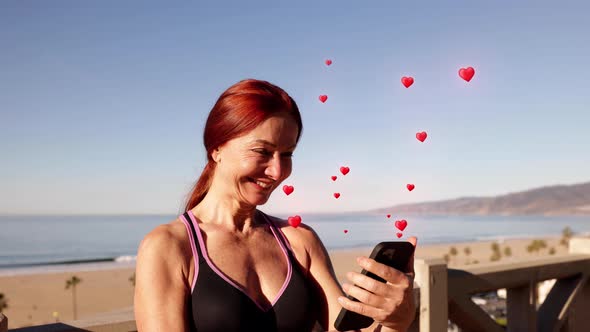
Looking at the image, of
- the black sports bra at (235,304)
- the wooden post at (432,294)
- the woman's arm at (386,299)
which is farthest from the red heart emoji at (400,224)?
the woman's arm at (386,299)

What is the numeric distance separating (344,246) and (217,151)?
48280 millimetres

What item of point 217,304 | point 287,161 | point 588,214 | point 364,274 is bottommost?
point 588,214

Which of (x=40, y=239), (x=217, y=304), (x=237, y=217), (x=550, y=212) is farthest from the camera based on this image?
(x=550, y=212)

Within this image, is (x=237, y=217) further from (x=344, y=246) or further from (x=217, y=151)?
(x=344, y=246)

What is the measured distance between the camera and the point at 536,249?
47188 millimetres

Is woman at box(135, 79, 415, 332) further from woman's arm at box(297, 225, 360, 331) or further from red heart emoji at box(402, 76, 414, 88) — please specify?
red heart emoji at box(402, 76, 414, 88)

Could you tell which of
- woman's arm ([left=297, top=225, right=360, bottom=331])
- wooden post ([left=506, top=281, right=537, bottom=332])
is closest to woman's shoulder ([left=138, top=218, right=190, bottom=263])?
woman's arm ([left=297, top=225, right=360, bottom=331])

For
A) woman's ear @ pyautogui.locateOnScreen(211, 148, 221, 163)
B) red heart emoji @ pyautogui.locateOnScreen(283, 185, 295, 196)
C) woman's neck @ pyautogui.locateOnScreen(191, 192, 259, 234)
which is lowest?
woman's neck @ pyautogui.locateOnScreen(191, 192, 259, 234)

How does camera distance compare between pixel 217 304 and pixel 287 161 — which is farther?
pixel 287 161

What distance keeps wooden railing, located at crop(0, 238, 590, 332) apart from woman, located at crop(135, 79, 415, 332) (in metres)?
0.33

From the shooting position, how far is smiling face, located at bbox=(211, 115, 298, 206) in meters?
2.21

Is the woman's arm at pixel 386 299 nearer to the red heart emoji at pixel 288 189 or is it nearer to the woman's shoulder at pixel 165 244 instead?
the woman's shoulder at pixel 165 244

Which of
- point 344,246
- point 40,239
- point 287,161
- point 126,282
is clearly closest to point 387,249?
point 287,161

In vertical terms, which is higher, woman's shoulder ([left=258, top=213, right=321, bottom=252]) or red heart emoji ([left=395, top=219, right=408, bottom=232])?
woman's shoulder ([left=258, top=213, right=321, bottom=252])
